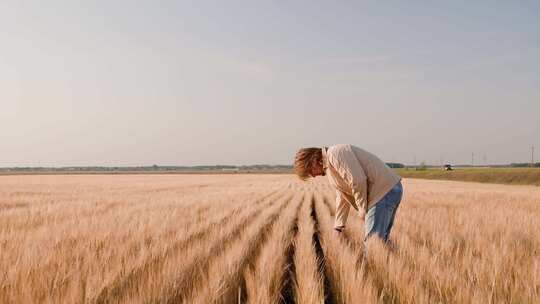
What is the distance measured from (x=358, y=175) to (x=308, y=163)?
58cm

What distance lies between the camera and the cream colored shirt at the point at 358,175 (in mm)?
4809

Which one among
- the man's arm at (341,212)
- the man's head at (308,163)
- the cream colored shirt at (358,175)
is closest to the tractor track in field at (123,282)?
the man's head at (308,163)

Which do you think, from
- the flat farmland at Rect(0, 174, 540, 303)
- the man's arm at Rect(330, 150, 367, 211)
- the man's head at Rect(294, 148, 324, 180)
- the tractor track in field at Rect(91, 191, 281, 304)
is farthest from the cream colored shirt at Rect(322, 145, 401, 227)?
the tractor track in field at Rect(91, 191, 281, 304)

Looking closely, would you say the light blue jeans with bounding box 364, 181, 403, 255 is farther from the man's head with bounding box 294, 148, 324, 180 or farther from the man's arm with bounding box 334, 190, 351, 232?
the man's head with bounding box 294, 148, 324, 180

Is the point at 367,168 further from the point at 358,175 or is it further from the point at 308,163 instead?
the point at 308,163

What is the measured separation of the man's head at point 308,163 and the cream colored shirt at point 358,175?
0.13 meters

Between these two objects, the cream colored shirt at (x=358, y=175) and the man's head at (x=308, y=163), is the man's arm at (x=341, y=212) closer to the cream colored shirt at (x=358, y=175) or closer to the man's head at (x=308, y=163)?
the cream colored shirt at (x=358, y=175)

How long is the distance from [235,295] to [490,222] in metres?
6.98

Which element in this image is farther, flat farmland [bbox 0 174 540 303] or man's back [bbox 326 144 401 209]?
man's back [bbox 326 144 401 209]

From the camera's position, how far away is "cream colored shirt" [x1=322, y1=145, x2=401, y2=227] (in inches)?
189

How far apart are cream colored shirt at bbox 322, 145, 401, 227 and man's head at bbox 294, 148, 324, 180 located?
0.42 ft

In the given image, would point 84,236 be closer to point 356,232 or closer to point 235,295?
point 235,295

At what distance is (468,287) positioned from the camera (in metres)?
2.99

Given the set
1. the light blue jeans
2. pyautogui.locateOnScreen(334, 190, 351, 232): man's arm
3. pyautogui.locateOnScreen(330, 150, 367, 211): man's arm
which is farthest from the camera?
pyautogui.locateOnScreen(334, 190, 351, 232): man's arm
